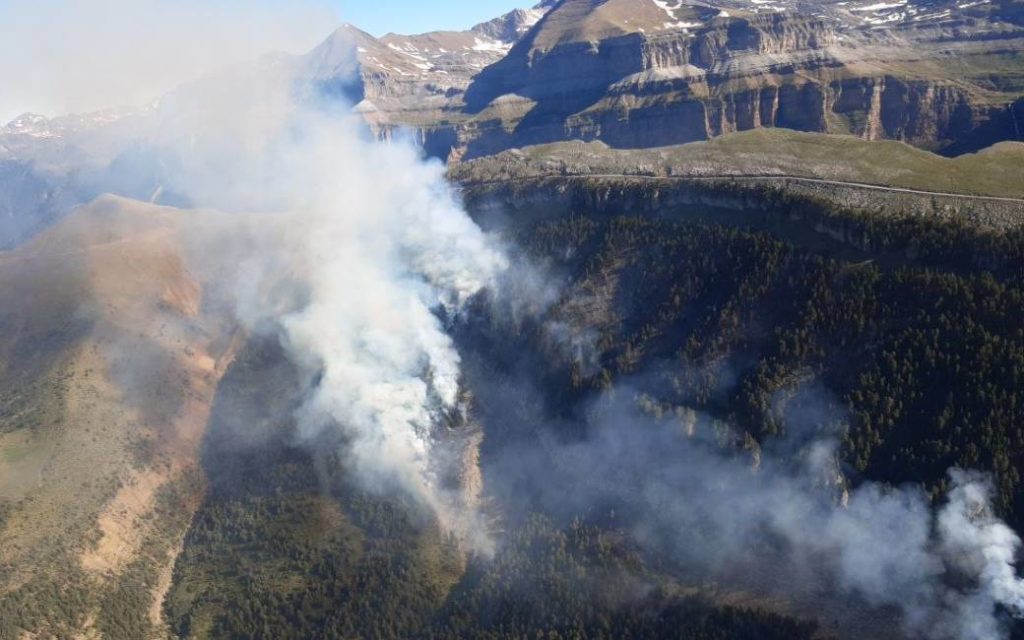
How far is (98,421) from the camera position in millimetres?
99500

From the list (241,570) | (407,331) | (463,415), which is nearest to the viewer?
(241,570)

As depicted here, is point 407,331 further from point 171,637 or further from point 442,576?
point 171,637

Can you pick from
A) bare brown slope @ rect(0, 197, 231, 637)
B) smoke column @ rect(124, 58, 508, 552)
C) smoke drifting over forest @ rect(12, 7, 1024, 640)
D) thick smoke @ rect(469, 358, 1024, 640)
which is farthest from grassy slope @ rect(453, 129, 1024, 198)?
bare brown slope @ rect(0, 197, 231, 637)

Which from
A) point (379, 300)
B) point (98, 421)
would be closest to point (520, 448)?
point (379, 300)

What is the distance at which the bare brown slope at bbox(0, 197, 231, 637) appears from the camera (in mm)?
79688

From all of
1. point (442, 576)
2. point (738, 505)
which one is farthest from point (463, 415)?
point (738, 505)

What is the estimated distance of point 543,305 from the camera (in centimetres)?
11738

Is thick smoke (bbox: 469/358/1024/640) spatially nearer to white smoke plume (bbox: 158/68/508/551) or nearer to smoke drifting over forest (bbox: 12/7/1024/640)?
smoke drifting over forest (bbox: 12/7/1024/640)

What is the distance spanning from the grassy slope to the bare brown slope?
6313 cm

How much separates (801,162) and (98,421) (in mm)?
106716

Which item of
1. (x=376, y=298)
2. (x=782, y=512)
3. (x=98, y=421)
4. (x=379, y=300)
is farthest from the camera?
(x=376, y=298)

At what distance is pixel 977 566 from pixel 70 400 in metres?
103

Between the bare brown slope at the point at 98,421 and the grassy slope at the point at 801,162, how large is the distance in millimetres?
63134

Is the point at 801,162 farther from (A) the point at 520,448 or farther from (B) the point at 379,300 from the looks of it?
(B) the point at 379,300
